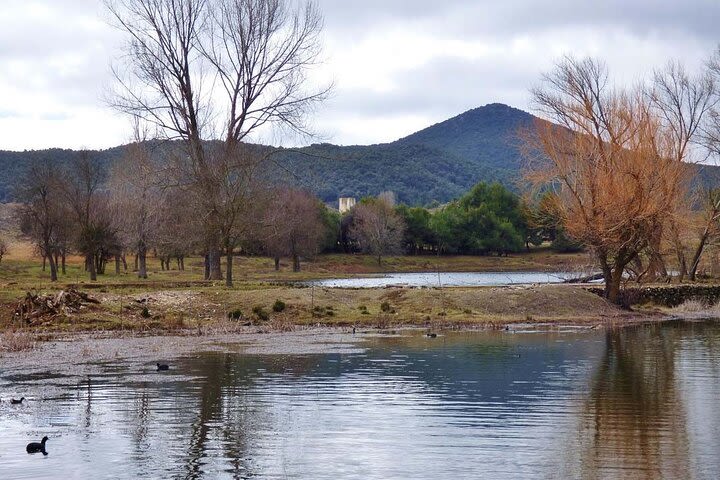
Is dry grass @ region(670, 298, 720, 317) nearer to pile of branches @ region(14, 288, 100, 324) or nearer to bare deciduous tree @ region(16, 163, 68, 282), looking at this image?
pile of branches @ region(14, 288, 100, 324)

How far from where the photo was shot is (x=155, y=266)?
95500 millimetres

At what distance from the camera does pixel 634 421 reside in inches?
719

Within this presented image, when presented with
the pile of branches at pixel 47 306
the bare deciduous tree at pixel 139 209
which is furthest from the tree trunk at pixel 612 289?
the bare deciduous tree at pixel 139 209

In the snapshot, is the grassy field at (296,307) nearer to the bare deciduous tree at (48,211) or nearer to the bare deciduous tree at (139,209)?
the bare deciduous tree at (139,209)

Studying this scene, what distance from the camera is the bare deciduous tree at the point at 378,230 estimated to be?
394 ft

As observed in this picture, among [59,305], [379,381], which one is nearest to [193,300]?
[59,305]

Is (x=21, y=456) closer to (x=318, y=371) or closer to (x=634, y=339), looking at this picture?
(x=318, y=371)

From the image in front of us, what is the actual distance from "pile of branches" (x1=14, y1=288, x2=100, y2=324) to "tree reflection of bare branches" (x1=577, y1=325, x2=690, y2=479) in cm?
2173

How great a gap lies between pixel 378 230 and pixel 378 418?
101462mm

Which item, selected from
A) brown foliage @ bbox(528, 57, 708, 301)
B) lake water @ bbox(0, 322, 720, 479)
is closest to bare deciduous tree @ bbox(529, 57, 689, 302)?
→ brown foliage @ bbox(528, 57, 708, 301)

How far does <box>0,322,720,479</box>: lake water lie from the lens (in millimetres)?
14711

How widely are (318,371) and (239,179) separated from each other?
94.5ft

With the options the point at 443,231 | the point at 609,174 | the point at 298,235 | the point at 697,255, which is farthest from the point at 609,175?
the point at 443,231

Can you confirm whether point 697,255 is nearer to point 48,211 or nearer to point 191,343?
point 191,343
